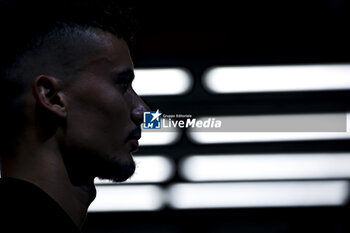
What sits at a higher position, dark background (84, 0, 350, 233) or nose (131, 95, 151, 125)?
nose (131, 95, 151, 125)

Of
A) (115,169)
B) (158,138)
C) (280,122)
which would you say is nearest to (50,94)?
(115,169)

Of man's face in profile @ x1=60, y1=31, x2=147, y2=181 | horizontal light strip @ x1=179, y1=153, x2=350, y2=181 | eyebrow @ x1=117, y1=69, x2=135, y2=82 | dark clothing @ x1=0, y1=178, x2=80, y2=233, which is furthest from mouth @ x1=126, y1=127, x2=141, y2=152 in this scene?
horizontal light strip @ x1=179, y1=153, x2=350, y2=181

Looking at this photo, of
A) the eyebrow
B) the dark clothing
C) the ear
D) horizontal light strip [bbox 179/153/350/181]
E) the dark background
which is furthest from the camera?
horizontal light strip [bbox 179/153/350/181]

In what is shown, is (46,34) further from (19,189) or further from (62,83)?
(19,189)

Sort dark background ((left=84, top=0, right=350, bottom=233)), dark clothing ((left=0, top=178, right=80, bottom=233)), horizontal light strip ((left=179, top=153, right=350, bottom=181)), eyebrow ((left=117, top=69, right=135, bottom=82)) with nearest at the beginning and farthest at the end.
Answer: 1. dark clothing ((left=0, top=178, right=80, bottom=233))
2. eyebrow ((left=117, top=69, right=135, bottom=82))
3. dark background ((left=84, top=0, right=350, bottom=233))
4. horizontal light strip ((left=179, top=153, right=350, bottom=181))

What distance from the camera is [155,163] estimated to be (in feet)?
8.97

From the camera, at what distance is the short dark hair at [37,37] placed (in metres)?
0.94

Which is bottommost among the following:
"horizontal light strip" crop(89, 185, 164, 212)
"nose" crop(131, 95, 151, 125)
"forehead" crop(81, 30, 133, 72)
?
"horizontal light strip" crop(89, 185, 164, 212)

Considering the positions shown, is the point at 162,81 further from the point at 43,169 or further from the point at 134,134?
the point at 43,169

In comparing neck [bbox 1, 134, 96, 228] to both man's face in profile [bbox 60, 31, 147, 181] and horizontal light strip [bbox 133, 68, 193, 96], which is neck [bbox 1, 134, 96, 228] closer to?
man's face in profile [bbox 60, 31, 147, 181]

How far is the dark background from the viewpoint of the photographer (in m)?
2.57

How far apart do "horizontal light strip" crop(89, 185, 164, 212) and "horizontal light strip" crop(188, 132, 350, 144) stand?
404 mm

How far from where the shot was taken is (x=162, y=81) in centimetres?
268

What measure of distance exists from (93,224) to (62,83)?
2019mm
